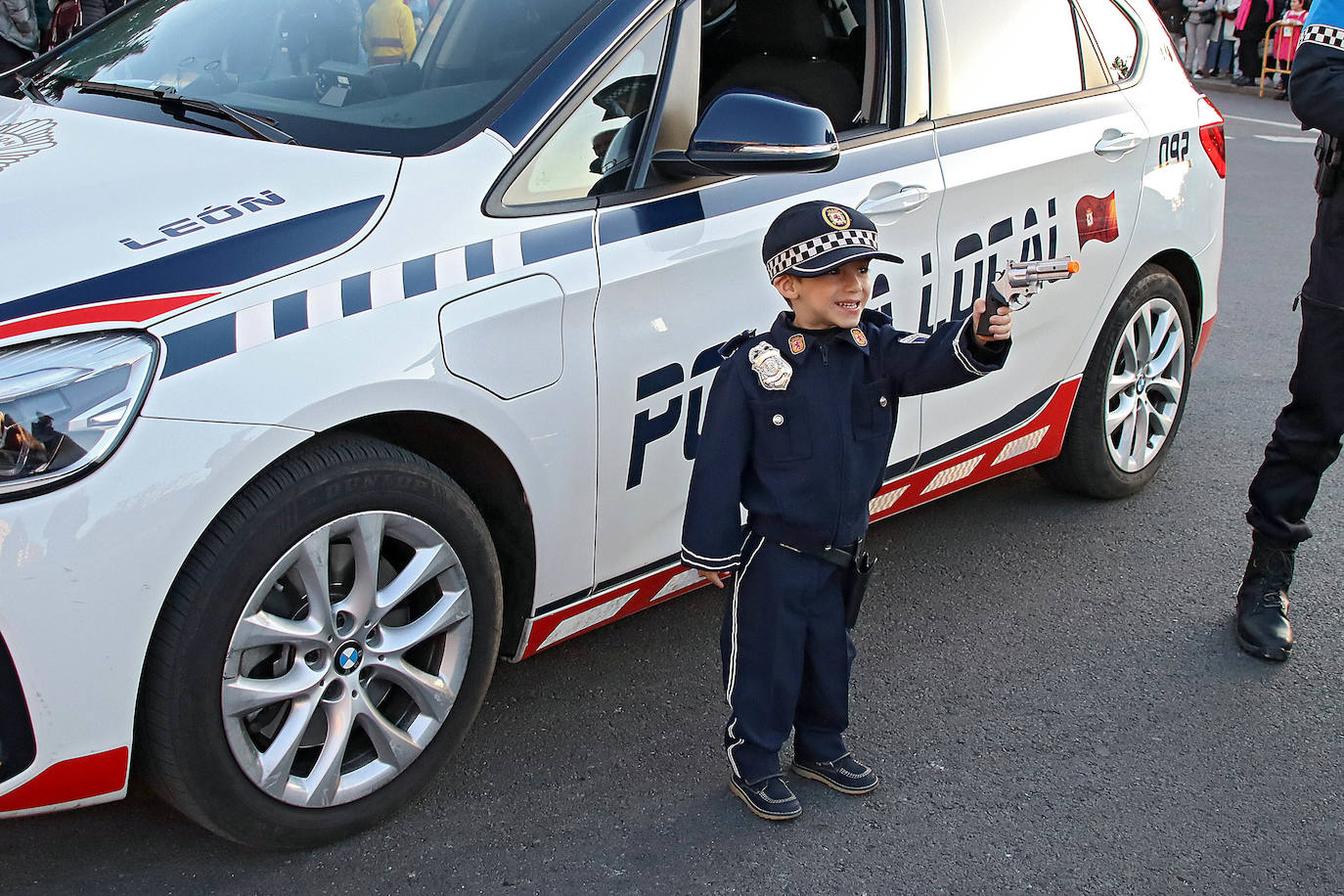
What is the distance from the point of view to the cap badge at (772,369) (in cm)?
263

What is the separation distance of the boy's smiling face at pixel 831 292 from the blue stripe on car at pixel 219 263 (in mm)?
795

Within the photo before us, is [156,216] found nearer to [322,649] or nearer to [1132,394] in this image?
[322,649]

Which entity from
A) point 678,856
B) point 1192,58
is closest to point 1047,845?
point 678,856

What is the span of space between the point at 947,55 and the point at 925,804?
6.25 feet

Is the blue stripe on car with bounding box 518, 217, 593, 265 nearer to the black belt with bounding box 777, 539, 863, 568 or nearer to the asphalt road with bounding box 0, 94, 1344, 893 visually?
the black belt with bounding box 777, 539, 863, 568

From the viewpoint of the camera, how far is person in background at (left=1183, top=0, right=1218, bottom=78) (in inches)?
786

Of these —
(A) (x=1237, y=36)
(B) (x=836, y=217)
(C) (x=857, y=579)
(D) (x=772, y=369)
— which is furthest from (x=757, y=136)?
(A) (x=1237, y=36)

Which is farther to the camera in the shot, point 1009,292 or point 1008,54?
point 1008,54

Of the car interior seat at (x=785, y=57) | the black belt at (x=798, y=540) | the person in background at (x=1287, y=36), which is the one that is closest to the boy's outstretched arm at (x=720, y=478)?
the black belt at (x=798, y=540)

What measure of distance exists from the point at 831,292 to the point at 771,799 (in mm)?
1051

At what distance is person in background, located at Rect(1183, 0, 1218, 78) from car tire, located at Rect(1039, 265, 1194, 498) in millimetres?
17492

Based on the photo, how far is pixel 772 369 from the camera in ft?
Answer: 8.64

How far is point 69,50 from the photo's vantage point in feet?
11.7

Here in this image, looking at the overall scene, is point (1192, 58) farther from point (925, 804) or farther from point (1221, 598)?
point (925, 804)
